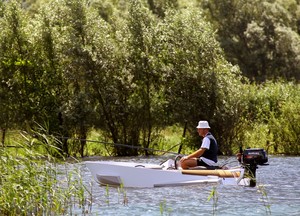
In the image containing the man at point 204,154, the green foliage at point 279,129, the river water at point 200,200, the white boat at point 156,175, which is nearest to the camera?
the river water at point 200,200

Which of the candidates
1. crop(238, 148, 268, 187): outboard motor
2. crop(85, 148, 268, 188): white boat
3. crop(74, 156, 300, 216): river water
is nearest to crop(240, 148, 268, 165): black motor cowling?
crop(238, 148, 268, 187): outboard motor

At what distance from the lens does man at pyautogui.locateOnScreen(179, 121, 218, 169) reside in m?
18.0

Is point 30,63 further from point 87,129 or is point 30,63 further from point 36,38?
point 87,129

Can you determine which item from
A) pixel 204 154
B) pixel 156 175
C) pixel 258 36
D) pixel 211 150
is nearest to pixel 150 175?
pixel 156 175

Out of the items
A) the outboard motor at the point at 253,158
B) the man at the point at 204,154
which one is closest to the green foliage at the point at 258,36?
the man at the point at 204,154

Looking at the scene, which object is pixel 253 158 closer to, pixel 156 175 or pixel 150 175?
pixel 156 175

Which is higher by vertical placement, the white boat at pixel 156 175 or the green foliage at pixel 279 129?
the green foliage at pixel 279 129

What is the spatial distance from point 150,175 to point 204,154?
4.70ft

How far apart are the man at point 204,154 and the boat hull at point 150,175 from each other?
0.54 meters

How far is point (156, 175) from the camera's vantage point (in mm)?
17953

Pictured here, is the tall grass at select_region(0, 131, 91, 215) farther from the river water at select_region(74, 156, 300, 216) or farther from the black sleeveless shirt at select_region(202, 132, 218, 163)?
the black sleeveless shirt at select_region(202, 132, 218, 163)

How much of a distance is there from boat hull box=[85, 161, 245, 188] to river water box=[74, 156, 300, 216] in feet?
0.54

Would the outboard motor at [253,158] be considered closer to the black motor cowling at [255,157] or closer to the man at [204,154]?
the black motor cowling at [255,157]

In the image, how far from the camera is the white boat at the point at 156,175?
17.5 meters
